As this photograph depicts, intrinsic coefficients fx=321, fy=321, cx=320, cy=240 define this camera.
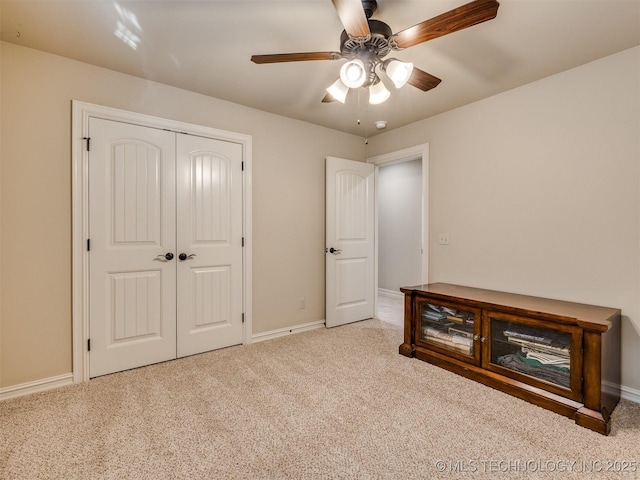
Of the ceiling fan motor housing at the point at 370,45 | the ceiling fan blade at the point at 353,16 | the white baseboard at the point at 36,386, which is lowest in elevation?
the white baseboard at the point at 36,386

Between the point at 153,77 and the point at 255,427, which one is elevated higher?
the point at 153,77

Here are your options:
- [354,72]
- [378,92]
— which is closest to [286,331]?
[378,92]

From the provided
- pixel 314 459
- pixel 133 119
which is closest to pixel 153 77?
pixel 133 119

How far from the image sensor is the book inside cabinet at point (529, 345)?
6.26 ft

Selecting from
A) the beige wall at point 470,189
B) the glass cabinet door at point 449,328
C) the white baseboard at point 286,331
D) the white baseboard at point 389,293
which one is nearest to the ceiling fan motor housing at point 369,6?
the beige wall at point 470,189

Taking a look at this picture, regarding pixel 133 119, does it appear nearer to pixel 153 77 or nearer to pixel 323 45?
pixel 153 77

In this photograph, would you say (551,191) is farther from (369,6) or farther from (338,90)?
(369,6)

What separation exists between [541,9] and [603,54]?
876 mm

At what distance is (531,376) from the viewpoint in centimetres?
219

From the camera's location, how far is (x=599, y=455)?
164 centimetres

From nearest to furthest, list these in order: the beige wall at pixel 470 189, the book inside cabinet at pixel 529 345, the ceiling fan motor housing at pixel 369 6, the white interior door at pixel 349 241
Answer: the ceiling fan motor housing at pixel 369 6
the book inside cabinet at pixel 529 345
the beige wall at pixel 470 189
the white interior door at pixel 349 241

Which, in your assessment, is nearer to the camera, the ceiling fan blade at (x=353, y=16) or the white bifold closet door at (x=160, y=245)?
the ceiling fan blade at (x=353, y=16)

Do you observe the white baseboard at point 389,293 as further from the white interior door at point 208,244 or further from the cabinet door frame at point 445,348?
the white interior door at point 208,244

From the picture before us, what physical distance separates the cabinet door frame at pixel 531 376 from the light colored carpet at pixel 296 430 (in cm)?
16
